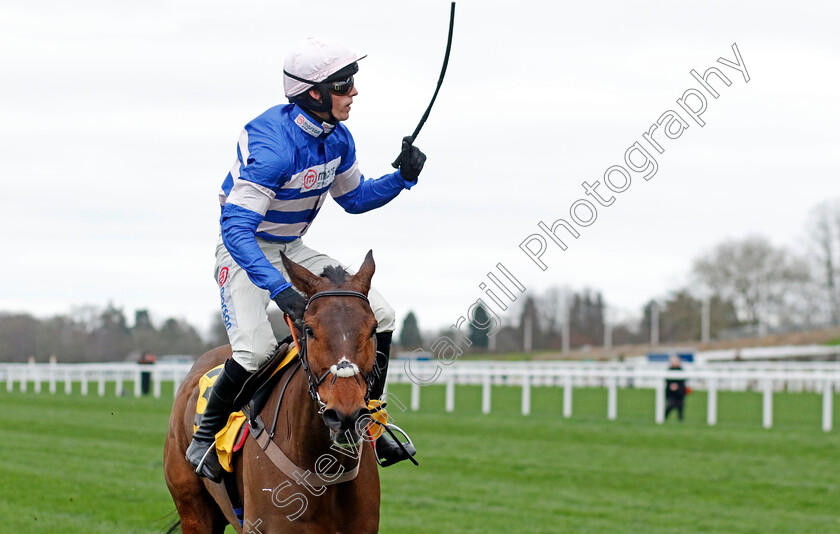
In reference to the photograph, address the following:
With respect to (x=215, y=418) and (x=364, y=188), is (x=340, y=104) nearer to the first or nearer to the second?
(x=364, y=188)

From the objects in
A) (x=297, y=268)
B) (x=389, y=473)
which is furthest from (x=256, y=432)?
(x=389, y=473)

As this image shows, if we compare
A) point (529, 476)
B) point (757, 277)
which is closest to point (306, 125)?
point (529, 476)

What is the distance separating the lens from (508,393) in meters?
27.5

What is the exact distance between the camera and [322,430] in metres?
3.84

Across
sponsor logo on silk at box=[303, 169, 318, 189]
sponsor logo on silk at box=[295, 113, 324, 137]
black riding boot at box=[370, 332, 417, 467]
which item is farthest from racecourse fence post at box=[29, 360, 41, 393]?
sponsor logo on silk at box=[295, 113, 324, 137]

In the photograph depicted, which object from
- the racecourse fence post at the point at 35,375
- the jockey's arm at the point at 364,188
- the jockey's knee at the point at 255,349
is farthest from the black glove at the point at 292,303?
the racecourse fence post at the point at 35,375

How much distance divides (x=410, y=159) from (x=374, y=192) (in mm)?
284

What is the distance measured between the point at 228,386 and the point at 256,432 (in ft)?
1.09

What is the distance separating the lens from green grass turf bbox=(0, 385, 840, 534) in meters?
7.78

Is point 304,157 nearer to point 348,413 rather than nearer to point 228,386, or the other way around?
point 228,386

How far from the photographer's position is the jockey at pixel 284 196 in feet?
13.5

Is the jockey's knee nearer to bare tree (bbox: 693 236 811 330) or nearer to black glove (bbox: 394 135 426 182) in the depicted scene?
black glove (bbox: 394 135 426 182)

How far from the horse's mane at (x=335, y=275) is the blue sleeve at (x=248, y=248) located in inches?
6.2

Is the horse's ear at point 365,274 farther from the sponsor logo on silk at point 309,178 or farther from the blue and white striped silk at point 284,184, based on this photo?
the sponsor logo on silk at point 309,178
